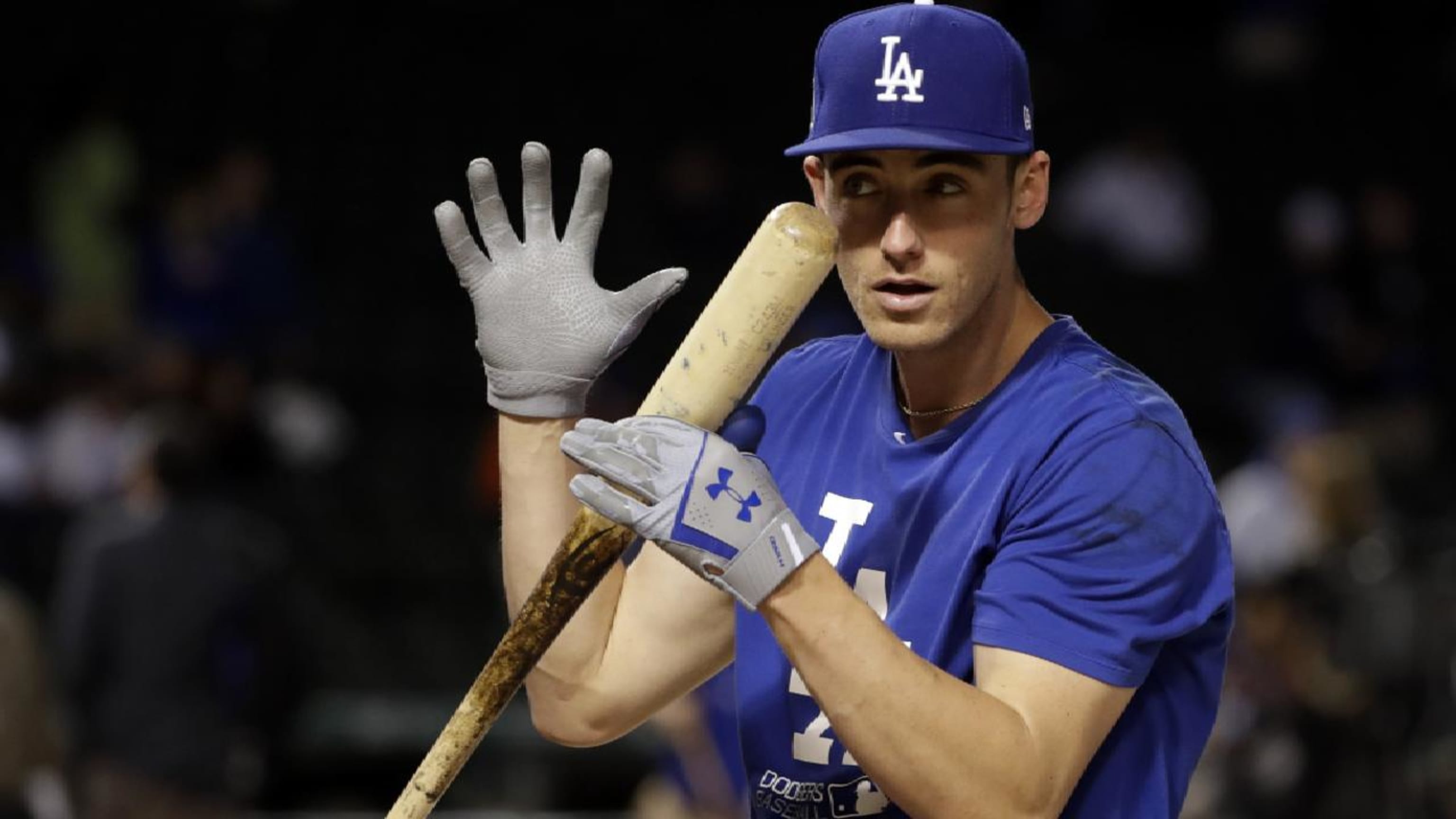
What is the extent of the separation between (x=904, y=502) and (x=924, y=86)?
0.54m

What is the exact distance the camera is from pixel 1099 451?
2.72 m

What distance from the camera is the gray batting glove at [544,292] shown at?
3.08 meters

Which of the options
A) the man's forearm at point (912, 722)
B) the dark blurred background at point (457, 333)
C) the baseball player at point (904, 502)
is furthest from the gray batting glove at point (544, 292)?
the dark blurred background at point (457, 333)

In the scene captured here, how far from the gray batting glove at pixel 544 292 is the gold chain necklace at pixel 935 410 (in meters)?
0.36

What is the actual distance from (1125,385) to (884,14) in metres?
0.57

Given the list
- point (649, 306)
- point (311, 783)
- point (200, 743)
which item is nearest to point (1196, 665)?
point (649, 306)

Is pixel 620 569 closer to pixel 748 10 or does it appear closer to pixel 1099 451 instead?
pixel 1099 451

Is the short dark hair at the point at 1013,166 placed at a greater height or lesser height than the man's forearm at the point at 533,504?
greater

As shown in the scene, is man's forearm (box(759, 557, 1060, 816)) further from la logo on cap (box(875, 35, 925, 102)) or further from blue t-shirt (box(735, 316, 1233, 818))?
la logo on cap (box(875, 35, 925, 102))

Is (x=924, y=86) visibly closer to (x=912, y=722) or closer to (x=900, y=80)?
(x=900, y=80)

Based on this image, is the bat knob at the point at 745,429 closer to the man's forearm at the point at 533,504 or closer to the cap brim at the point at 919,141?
the man's forearm at the point at 533,504

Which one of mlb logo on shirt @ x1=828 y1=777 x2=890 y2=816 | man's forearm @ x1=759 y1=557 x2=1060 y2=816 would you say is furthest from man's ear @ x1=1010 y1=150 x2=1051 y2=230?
mlb logo on shirt @ x1=828 y1=777 x2=890 y2=816

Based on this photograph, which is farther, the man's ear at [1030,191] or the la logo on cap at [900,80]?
the man's ear at [1030,191]

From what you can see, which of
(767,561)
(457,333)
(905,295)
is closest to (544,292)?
(905,295)
